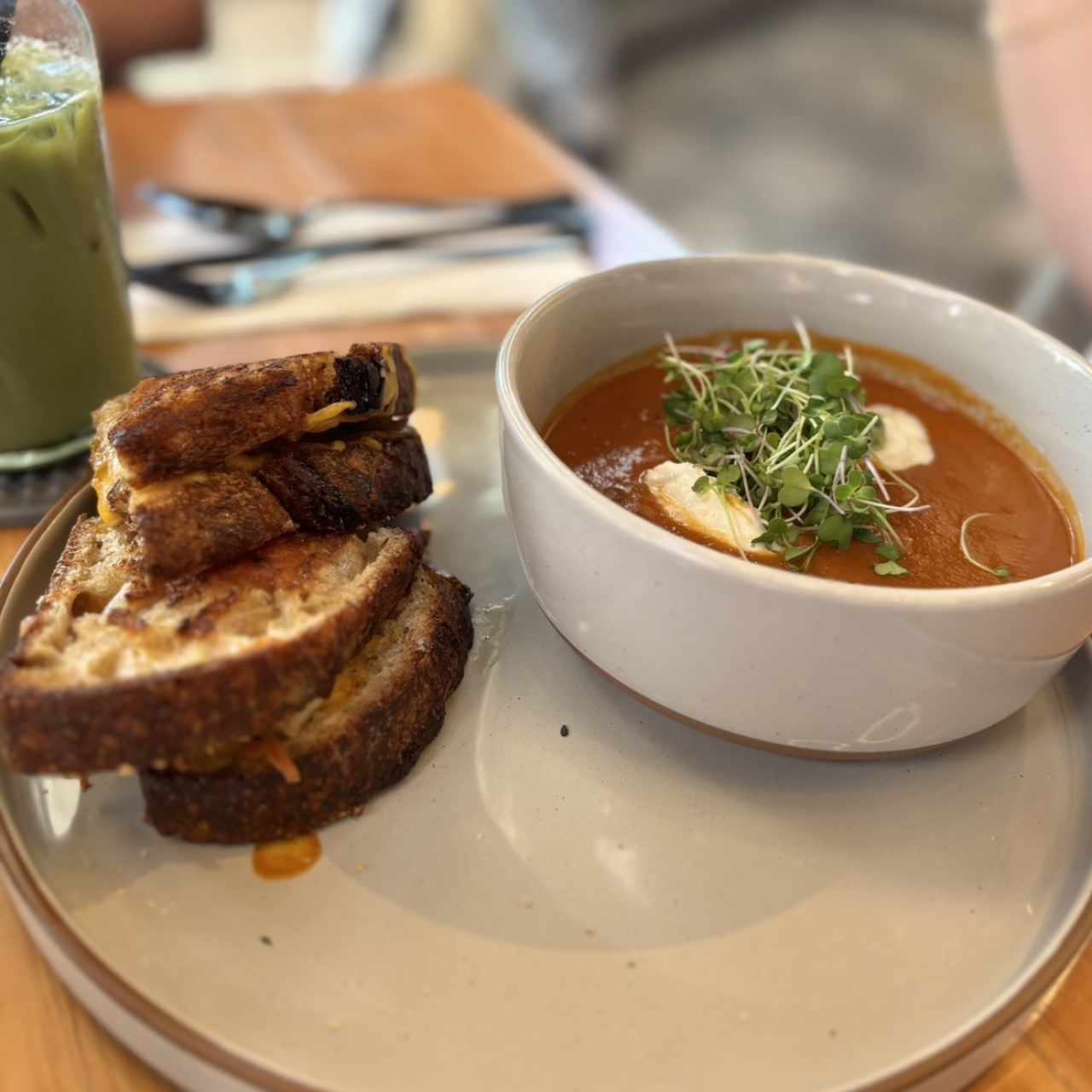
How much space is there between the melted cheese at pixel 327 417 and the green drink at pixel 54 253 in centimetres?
63

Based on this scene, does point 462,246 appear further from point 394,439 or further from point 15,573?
point 15,573

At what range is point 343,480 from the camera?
156 centimetres

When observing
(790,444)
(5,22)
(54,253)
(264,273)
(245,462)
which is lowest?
(264,273)

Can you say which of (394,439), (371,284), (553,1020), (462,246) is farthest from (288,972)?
(462,246)

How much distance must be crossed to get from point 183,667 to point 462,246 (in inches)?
76.2

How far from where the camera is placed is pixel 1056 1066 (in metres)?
1.20

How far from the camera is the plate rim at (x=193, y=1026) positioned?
1057mm

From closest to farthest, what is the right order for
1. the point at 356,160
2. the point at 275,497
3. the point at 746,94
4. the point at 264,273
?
1. the point at 275,497
2. the point at 264,273
3. the point at 356,160
4. the point at 746,94

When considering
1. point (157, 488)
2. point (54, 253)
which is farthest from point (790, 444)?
point (54, 253)

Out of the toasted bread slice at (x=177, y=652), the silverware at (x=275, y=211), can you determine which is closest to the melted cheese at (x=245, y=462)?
the toasted bread slice at (x=177, y=652)

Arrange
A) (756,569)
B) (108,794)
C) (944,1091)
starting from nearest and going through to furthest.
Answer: (944,1091) < (756,569) < (108,794)

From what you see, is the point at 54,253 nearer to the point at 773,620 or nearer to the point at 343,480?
the point at 343,480

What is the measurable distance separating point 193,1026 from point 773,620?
2.55ft

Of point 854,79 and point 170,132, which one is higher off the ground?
point 170,132
